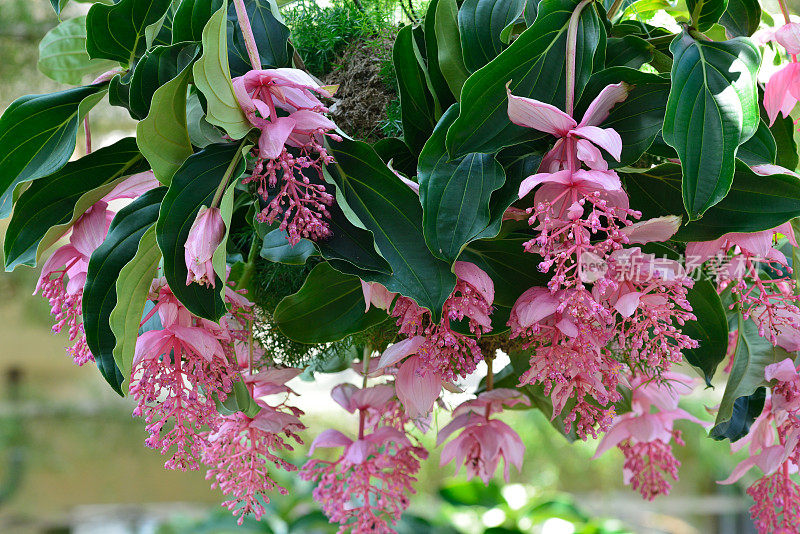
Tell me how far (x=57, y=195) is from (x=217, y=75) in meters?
0.17

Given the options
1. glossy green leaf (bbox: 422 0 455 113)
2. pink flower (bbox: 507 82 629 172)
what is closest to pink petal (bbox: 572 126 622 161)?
pink flower (bbox: 507 82 629 172)

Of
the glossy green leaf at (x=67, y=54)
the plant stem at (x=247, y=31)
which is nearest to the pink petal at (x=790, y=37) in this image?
the plant stem at (x=247, y=31)

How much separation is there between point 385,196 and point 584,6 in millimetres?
140

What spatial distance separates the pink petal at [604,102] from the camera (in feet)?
1.13

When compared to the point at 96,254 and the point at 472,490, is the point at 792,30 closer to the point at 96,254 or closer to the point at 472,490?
the point at 96,254

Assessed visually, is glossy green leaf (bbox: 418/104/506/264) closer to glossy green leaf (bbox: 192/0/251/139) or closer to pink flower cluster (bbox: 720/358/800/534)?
glossy green leaf (bbox: 192/0/251/139)

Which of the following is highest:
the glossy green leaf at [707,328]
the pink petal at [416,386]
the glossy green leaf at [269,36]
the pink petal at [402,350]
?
the glossy green leaf at [269,36]

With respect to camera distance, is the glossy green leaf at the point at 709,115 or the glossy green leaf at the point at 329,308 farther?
the glossy green leaf at the point at 329,308

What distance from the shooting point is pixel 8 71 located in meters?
2.03

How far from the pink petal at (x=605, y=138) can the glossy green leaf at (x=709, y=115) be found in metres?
0.03

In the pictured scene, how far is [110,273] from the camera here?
374mm

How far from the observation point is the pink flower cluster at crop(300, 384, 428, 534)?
1.81ft

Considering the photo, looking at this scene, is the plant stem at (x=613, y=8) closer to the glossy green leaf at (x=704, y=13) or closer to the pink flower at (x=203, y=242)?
the glossy green leaf at (x=704, y=13)

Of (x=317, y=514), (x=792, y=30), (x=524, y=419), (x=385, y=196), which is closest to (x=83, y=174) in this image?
(x=385, y=196)
